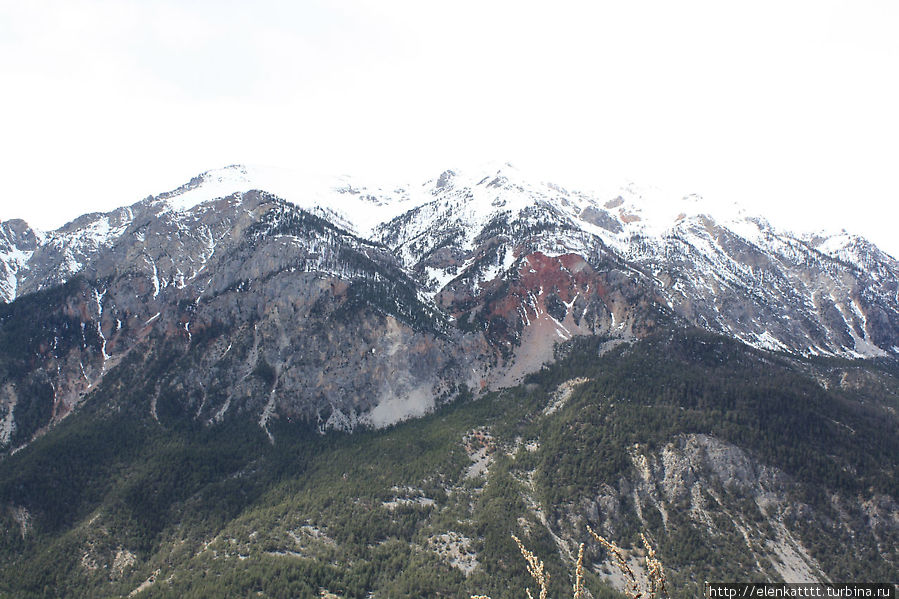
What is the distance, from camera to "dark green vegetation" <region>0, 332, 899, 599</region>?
129 meters

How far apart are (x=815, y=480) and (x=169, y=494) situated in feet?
631

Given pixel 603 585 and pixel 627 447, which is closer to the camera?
pixel 603 585

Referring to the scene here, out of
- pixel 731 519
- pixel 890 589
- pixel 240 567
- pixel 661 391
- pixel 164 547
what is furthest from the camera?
pixel 661 391

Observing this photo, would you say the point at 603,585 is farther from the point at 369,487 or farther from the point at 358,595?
the point at 369,487

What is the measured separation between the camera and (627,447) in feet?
540

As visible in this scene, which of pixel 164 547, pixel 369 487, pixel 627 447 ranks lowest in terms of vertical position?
pixel 164 547

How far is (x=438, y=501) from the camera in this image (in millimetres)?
160250

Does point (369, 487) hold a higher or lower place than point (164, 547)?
higher

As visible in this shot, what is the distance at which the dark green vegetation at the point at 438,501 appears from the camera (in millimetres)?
129125

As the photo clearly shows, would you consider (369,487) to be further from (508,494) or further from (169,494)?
(169,494)

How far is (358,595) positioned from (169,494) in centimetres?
8711

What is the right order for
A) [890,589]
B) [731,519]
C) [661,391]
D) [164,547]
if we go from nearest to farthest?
[890,589] < [731,519] < [164,547] < [661,391]

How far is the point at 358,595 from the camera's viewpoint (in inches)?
4801

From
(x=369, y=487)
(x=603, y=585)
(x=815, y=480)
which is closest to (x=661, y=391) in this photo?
(x=815, y=480)
